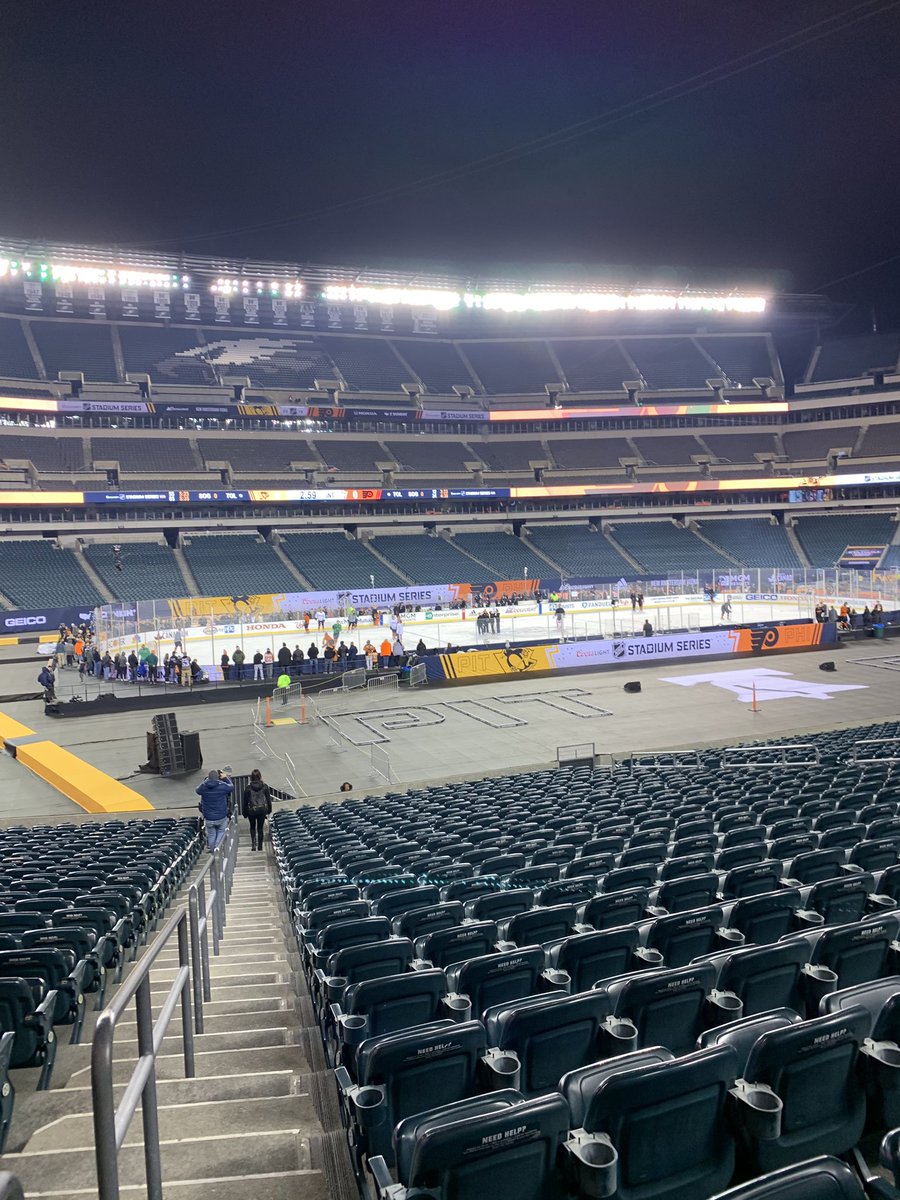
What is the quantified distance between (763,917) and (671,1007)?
6.38 ft

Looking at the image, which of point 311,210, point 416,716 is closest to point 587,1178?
point 416,716

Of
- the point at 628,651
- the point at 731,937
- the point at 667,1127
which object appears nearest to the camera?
the point at 667,1127

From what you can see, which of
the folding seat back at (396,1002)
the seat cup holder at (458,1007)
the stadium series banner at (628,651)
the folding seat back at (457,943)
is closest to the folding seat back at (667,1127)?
the seat cup holder at (458,1007)

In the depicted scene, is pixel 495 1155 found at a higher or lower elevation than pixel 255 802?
higher

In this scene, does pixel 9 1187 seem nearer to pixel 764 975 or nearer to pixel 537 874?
pixel 764 975

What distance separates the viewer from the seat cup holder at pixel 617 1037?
145 inches

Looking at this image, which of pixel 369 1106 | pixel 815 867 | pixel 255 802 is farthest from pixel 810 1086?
pixel 255 802

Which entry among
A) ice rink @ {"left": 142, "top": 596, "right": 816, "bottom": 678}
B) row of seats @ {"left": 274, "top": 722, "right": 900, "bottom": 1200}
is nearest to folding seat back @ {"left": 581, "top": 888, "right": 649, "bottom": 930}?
row of seats @ {"left": 274, "top": 722, "right": 900, "bottom": 1200}

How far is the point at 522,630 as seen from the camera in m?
45.8

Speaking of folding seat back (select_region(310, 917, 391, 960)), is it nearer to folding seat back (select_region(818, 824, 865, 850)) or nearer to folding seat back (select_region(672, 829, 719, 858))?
folding seat back (select_region(672, 829, 719, 858))

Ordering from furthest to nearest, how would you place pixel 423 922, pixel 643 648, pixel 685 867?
pixel 643 648
pixel 685 867
pixel 423 922

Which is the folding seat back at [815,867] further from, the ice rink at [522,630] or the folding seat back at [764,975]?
the ice rink at [522,630]

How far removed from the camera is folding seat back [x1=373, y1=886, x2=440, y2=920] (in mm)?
7168

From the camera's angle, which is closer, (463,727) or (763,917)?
(763,917)
